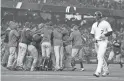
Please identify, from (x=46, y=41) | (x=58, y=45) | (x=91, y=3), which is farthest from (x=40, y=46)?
(x=91, y=3)

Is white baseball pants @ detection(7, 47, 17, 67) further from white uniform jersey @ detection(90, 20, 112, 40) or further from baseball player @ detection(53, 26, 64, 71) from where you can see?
white uniform jersey @ detection(90, 20, 112, 40)

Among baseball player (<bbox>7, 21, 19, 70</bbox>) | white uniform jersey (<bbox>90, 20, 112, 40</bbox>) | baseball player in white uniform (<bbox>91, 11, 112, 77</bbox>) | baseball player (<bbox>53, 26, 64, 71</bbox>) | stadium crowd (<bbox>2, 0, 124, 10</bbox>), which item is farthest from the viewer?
stadium crowd (<bbox>2, 0, 124, 10</bbox>)

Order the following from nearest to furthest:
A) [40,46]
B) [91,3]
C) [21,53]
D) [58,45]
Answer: [21,53] < [58,45] < [40,46] < [91,3]

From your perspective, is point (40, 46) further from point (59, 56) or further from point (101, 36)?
point (101, 36)

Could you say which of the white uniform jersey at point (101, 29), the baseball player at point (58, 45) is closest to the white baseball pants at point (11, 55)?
the baseball player at point (58, 45)

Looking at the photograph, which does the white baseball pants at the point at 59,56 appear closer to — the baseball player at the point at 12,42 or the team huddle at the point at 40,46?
the team huddle at the point at 40,46

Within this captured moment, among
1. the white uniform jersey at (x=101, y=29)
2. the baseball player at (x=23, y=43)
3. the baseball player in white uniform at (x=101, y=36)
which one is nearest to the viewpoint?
the baseball player in white uniform at (x=101, y=36)

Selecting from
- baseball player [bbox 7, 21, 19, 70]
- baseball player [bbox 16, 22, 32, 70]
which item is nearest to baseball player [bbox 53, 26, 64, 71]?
baseball player [bbox 16, 22, 32, 70]

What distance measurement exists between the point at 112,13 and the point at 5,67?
18914 millimetres

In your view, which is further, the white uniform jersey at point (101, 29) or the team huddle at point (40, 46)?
the team huddle at point (40, 46)

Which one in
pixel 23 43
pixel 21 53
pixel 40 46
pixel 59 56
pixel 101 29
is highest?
pixel 101 29

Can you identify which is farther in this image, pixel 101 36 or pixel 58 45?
pixel 58 45

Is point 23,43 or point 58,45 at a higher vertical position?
point 23,43

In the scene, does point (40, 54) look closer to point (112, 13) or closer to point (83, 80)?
point (83, 80)
